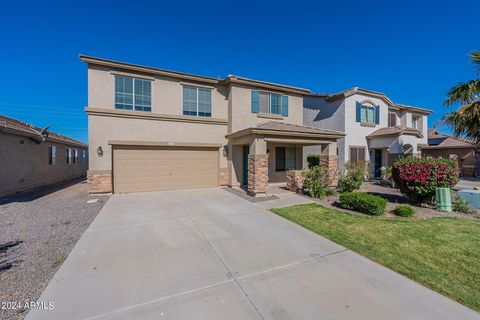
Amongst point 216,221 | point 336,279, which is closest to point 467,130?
point 336,279

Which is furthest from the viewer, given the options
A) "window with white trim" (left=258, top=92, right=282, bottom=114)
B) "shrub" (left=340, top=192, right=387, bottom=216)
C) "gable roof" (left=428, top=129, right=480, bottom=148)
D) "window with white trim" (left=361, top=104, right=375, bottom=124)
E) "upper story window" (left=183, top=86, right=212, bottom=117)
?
A: "gable roof" (left=428, top=129, right=480, bottom=148)

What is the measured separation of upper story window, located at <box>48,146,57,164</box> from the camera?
45.0 feet

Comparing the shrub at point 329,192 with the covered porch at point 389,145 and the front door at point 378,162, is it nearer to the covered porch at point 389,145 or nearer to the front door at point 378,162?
the covered porch at point 389,145

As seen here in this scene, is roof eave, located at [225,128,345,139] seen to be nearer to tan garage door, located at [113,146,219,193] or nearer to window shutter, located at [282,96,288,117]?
tan garage door, located at [113,146,219,193]

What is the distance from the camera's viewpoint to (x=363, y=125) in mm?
15141

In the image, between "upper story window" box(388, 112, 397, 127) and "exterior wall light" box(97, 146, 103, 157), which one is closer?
"exterior wall light" box(97, 146, 103, 157)

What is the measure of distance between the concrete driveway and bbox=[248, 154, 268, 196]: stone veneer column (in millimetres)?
3769

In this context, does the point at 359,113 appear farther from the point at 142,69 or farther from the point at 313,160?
the point at 142,69

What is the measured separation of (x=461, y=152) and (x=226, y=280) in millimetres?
25161

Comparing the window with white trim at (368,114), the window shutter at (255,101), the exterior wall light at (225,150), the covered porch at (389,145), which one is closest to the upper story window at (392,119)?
the covered porch at (389,145)

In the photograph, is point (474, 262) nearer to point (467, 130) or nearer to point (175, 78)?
point (467, 130)

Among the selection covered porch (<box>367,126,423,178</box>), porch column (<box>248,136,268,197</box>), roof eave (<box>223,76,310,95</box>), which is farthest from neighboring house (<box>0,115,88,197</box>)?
covered porch (<box>367,126,423,178</box>)

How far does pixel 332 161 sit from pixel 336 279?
28.6 feet

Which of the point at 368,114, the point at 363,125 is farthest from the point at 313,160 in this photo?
the point at 368,114
